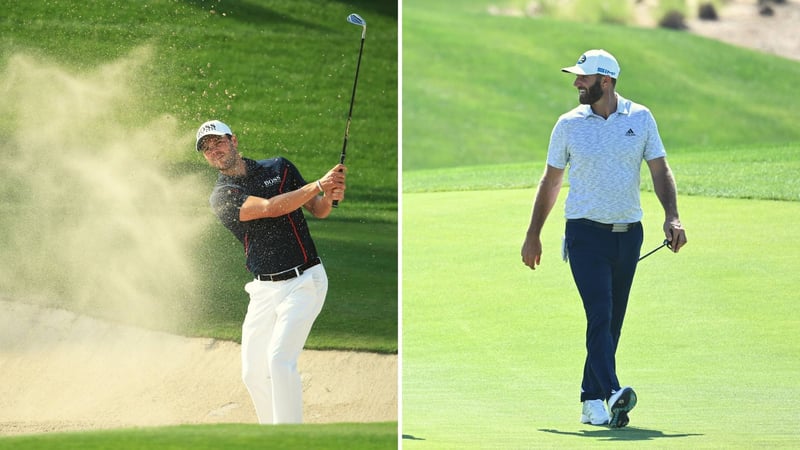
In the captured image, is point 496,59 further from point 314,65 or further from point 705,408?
point 705,408

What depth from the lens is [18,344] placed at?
5996mm

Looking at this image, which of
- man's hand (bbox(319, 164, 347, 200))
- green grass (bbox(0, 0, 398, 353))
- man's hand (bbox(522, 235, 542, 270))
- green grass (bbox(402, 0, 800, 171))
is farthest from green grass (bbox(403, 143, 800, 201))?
man's hand (bbox(319, 164, 347, 200))

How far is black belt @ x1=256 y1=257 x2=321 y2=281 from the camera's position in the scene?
222 inches

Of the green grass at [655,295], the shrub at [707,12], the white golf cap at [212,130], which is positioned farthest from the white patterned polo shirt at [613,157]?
the shrub at [707,12]

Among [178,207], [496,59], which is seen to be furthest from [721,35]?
[178,207]

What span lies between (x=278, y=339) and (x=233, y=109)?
1210mm

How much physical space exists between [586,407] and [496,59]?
3.99 meters

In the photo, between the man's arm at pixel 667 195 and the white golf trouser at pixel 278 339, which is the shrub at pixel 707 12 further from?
the white golf trouser at pixel 278 339

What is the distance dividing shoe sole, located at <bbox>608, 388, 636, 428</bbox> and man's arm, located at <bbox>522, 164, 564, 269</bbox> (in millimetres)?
578

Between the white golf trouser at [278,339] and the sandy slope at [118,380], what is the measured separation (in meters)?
0.30

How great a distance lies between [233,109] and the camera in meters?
6.41

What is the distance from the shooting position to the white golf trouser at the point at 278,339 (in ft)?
18.6

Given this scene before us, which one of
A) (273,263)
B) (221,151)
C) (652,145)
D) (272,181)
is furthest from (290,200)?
(652,145)

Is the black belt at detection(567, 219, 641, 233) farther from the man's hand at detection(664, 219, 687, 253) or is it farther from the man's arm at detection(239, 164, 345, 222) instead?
the man's arm at detection(239, 164, 345, 222)
